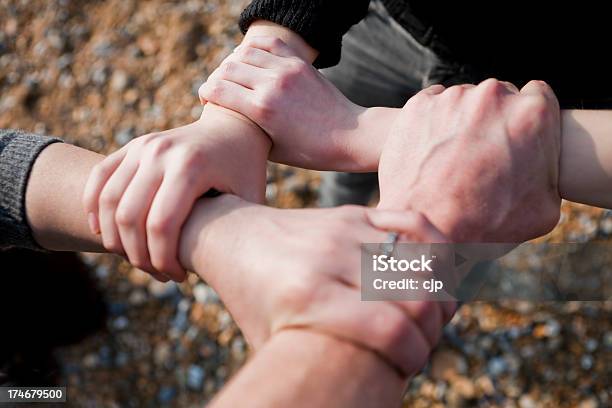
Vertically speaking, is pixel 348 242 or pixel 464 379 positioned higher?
pixel 348 242

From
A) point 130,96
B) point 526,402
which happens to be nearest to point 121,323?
point 130,96

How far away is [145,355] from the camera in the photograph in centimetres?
237

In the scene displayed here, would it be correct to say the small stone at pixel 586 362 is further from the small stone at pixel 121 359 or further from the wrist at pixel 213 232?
the small stone at pixel 121 359

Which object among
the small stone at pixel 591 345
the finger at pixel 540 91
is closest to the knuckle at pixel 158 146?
the finger at pixel 540 91

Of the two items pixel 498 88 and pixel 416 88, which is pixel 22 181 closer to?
pixel 498 88

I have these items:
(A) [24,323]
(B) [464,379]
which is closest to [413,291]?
(B) [464,379]

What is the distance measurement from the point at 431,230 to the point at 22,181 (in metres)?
0.81

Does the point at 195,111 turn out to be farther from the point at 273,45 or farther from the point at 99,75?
the point at 273,45

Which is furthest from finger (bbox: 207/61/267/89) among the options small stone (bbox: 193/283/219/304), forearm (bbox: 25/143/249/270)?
small stone (bbox: 193/283/219/304)

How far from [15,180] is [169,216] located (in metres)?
0.44

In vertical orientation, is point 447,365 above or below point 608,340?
below

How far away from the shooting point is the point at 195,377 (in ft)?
7.56

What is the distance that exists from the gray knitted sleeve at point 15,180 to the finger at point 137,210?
31 centimetres

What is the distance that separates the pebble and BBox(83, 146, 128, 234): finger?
57.8 inches
